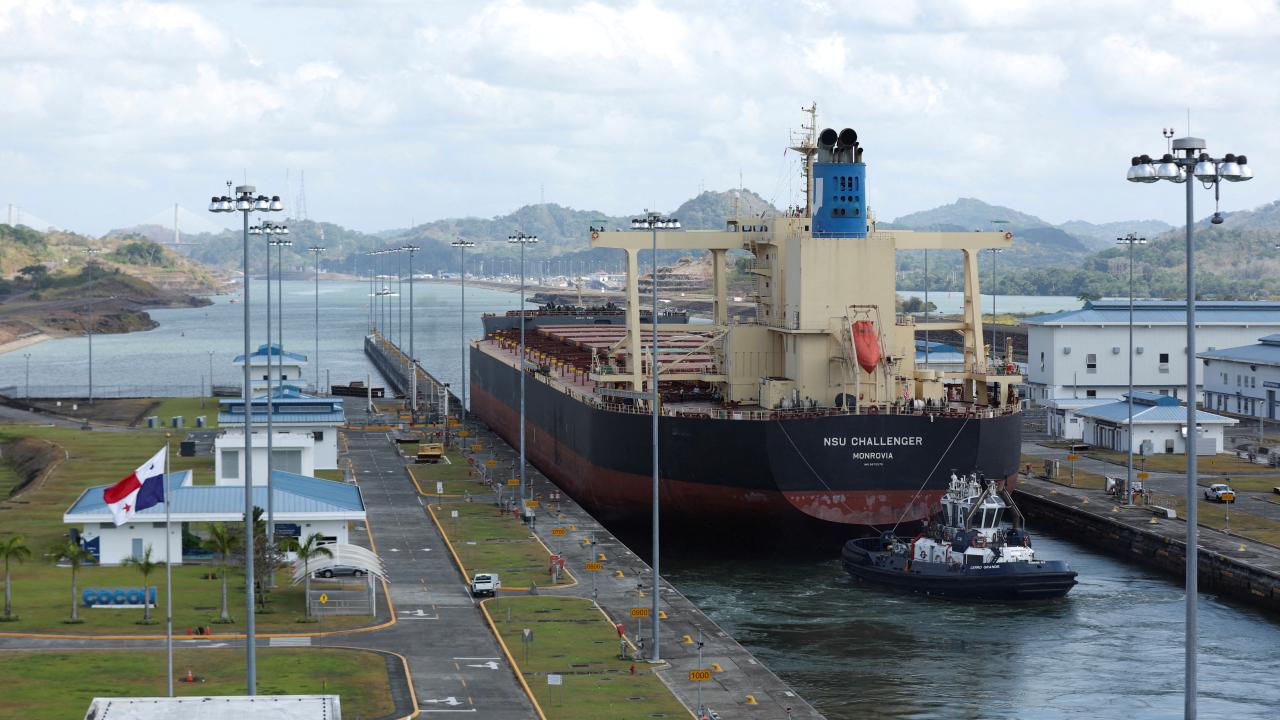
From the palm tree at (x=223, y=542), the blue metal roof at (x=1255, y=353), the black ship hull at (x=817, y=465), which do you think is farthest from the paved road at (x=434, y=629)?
the blue metal roof at (x=1255, y=353)

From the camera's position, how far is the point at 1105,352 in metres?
110

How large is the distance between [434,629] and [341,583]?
7957mm

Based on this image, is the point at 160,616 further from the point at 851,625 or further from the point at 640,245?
the point at 640,245

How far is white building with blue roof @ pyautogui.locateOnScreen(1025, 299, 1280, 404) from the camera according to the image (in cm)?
10981

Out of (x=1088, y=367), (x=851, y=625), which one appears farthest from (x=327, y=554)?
(x=1088, y=367)

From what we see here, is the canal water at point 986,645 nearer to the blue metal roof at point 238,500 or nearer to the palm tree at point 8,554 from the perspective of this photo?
the blue metal roof at point 238,500

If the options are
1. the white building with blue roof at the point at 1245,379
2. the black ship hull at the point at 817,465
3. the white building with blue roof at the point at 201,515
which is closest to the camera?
the white building with blue roof at the point at 201,515

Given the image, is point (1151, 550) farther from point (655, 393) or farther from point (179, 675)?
point (179, 675)

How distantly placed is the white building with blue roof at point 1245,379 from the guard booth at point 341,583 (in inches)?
2791

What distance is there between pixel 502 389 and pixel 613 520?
120 feet

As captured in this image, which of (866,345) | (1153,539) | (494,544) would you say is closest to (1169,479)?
(1153,539)

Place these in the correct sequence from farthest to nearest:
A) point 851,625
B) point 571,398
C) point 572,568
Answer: point 571,398 → point 572,568 → point 851,625

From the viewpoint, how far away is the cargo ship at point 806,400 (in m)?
61.9

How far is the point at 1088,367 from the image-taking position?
362ft
